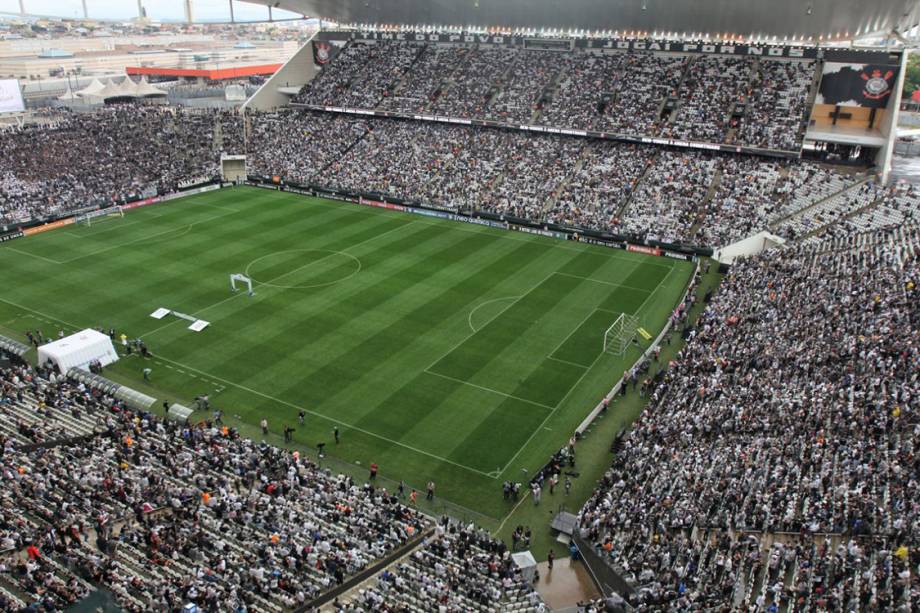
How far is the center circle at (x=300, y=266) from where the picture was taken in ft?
165

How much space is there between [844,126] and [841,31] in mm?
9085

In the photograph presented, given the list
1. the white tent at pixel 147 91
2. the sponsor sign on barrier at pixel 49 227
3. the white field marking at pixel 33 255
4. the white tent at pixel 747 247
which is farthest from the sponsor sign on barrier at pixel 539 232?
the white tent at pixel 147 91

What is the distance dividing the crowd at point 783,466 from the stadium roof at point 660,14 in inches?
1208

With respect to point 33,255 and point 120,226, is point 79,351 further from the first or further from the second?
point 120,226

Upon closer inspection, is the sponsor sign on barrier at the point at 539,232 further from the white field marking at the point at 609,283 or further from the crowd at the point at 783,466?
the crowd at the point at 783,466

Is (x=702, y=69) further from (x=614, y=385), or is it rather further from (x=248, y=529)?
(x=248, y=529)

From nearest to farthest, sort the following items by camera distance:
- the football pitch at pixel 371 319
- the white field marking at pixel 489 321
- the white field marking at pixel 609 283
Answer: the football pitch at pixel 371 319 < the white field marking at pixel 489 321 < the white field marking at pixel 609 283

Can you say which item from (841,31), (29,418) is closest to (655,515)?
(29,418)

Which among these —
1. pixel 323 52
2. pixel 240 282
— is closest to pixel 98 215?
pixel 240 282

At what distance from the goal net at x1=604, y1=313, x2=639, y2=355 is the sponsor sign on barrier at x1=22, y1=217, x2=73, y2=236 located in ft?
155

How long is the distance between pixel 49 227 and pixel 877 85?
7347 centimetres

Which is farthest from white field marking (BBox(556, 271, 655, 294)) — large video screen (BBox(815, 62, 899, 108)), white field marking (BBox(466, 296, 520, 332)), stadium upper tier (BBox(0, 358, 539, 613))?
large video screen (BBox(815, 62, 899, 108))

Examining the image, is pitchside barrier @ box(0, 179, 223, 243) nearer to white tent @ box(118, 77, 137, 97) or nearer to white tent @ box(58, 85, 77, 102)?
white tent @ box(118, 77, 137, 97)

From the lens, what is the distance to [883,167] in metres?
59.4
